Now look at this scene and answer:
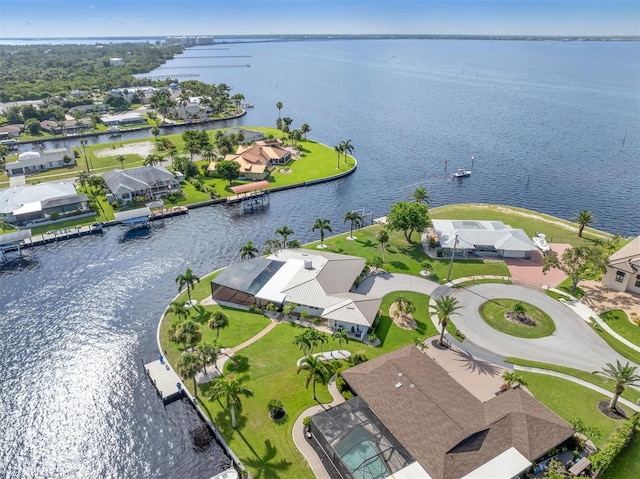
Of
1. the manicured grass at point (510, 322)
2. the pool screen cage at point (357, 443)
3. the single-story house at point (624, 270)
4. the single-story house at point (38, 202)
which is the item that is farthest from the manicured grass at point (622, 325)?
the single-story house at point (38, 202)

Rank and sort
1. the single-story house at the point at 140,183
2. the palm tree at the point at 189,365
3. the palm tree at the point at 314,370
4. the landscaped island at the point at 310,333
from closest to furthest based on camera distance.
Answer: the landscaped island at the point at 310,333 → the palm tree at the point at 189,365 → the palm tree at the point at 314,370 → the single-story house at the point at 140,183

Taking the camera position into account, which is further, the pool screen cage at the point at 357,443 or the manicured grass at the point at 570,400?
the manicured grass at the point at 570,400

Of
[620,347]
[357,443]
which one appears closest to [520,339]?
[620,347]

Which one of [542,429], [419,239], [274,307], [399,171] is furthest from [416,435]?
[399,171]

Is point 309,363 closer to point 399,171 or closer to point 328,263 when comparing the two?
point 328,263

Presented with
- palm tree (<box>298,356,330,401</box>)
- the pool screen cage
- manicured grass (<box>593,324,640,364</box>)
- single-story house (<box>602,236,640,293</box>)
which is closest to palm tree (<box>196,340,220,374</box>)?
palm tree (<box>298,356,330,401</box>)

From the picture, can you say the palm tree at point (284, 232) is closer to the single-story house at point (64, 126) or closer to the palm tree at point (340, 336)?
the palm tree at point (340, 336)

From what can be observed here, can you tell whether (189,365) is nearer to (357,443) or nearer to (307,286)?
(357,443)
